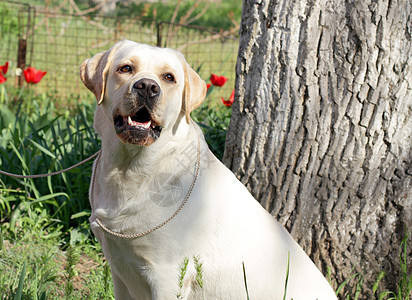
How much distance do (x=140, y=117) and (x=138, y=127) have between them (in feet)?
0.23

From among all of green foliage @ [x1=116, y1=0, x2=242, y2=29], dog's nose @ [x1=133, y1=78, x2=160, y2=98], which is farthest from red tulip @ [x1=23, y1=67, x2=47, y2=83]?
green foliage @ [x1=116, y1=0, x2=242, y2=29]

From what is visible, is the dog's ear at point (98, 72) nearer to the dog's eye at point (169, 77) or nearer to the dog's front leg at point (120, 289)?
the dog's eye at point (169, 77)

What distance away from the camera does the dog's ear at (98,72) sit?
2.37m

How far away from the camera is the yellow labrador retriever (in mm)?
2283

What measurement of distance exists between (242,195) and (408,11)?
1.31 m

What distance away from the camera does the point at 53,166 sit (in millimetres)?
3777


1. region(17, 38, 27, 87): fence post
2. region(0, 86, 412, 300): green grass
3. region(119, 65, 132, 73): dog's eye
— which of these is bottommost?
region(0, 86, 412, 300): green grass

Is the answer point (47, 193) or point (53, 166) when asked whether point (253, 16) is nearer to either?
point (53, 166)

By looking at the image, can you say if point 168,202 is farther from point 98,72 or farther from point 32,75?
point 32,75

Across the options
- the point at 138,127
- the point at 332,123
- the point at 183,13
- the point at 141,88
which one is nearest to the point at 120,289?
the point at 138,127

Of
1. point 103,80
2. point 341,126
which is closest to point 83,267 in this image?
point 103,80

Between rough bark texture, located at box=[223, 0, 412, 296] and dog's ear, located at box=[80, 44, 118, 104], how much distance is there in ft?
2.97

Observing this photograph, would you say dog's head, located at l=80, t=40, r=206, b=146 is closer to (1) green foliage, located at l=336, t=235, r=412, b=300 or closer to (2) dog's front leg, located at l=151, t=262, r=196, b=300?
(2) dog's front leg, located at l=151, t=262, r=196, b=300

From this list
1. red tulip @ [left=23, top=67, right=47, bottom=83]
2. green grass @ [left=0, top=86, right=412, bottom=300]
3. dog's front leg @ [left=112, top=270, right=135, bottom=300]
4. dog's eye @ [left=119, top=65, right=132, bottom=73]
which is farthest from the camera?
red tulip @ [left=23, top=67, right=47, bottom=83]
